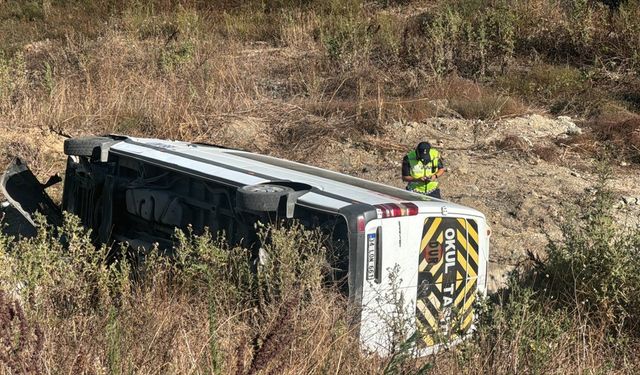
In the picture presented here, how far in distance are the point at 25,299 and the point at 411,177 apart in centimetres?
513

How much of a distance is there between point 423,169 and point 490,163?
317cm

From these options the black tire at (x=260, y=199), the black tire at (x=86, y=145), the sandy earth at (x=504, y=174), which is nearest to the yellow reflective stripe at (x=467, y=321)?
the black tire at (x=260, y=199)

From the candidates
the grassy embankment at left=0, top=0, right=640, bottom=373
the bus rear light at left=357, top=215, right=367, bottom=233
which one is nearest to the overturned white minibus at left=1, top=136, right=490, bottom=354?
the bus rear light at left=357, top=215, right=367, bottom=233

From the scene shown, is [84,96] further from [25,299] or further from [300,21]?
[25,299]

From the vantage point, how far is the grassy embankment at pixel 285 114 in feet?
14.0

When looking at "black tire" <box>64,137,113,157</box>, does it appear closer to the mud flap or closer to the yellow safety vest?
the mud flap

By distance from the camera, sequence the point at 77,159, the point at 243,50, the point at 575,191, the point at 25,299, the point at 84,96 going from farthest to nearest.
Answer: the point at 243,50, the point at 84,96, the point at 575,191, the point at 77,159, the point at 25,299

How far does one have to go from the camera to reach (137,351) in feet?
13.2

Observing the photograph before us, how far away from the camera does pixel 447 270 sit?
18.6ft

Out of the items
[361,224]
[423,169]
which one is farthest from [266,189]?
[423,169]

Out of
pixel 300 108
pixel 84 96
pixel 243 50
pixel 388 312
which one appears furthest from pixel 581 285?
pixel 243 50

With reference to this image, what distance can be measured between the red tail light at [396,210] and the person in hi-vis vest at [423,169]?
10.9ft

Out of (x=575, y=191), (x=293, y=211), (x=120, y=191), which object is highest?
(x=293, y=211)

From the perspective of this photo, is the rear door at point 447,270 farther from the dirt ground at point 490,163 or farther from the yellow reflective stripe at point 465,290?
the dirt ground at point 490,163
